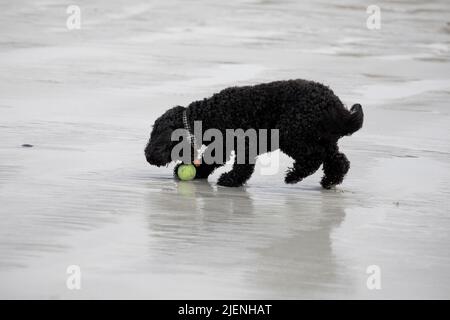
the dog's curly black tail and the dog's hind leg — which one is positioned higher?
the dog's curly black tail

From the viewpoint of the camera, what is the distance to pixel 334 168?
777 centimetres

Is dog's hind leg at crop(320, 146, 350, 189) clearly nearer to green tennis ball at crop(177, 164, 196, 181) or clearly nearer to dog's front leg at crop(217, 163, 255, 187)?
dog's front leg at crop(217, 163, 255, 187)

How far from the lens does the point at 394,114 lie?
11352 mm

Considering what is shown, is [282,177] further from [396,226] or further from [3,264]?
[3,264]

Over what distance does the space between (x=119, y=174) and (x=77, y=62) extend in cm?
614

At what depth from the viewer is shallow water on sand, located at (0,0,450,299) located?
17.1 ft

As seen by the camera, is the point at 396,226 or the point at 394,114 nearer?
the point at 396,226

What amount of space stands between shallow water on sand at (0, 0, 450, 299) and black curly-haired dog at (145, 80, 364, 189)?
7.5 inches

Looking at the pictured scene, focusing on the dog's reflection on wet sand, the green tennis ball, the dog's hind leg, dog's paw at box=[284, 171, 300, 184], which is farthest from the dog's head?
the dog's hind leg

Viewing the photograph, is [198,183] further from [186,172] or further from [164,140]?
[164,140]

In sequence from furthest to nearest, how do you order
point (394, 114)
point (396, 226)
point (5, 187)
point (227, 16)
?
point (227, 16) < point (394, 114) < point (5, 187) < point (396, 226)

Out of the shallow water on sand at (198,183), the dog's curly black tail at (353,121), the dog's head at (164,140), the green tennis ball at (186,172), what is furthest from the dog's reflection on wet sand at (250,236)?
the dog's curly black tail at (353,121)

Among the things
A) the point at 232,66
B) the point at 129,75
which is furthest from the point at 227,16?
the point at 129,75

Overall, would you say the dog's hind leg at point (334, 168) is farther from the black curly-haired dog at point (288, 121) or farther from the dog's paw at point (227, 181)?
the dog's paw at point (227, 181)
